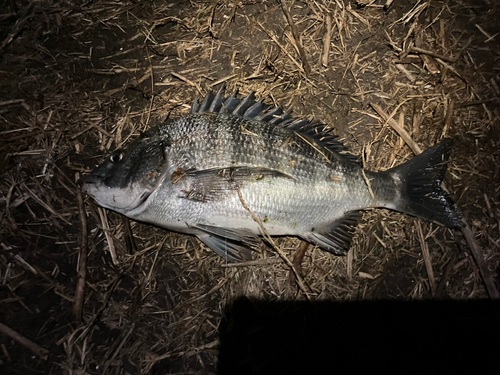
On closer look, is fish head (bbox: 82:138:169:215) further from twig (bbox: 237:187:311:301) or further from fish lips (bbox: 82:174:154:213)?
twig (bbox: 237:187:311:301)

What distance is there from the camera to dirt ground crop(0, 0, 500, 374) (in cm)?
247

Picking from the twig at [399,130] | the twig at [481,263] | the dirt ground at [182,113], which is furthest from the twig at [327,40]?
the twig at [481,263]

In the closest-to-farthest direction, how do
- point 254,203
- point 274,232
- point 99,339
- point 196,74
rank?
point 254,203
point 274,232
point 99,339
point 196,74

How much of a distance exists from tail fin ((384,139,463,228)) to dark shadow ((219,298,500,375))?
33.4 inches

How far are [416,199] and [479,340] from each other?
4.75 ft

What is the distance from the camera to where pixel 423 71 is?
2.67 metres

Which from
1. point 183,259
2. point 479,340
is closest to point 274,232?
point 183,259

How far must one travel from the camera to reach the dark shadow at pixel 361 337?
96.3 inches

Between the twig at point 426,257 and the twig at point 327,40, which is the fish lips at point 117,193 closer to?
the twig at point 327,40

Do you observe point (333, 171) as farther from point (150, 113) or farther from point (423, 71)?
point (150, 113)

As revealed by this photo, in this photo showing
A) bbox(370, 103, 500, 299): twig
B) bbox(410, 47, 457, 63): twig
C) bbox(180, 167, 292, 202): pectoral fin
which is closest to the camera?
bbox(180, 167, 292, 202): pectoral fin

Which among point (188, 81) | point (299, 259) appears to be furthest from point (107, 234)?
point (299, 259)

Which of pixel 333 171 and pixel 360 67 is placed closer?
pixel 333 171

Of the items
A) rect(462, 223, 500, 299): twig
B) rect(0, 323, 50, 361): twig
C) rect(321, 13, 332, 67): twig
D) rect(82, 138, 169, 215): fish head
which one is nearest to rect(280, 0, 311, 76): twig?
rect(321, 13, 332, 67): twig
